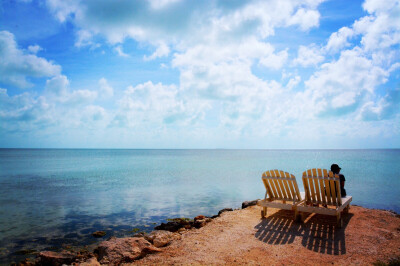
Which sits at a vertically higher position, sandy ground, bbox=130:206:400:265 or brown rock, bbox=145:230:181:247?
sandy ground, bbox=130:206:400:265

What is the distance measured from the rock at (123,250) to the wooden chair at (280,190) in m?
4.17

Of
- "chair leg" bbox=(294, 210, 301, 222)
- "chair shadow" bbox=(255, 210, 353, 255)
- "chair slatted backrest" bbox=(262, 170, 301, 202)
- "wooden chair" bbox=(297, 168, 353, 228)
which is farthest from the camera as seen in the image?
"chair slatted backrest" bbox=(262, 170, 301, 202)

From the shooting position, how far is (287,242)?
22.1 feet

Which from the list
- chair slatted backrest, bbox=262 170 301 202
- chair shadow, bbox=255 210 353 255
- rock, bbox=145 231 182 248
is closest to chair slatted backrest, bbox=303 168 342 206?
chair slatted backrest, bbox=262 170 301 202

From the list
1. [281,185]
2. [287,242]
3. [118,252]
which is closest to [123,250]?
[118,252]

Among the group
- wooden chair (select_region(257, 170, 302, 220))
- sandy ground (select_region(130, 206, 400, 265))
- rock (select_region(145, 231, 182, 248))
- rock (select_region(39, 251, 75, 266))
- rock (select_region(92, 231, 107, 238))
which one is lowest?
rock (select_region(92, 231, 107, 238))

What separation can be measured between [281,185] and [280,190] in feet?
1.05

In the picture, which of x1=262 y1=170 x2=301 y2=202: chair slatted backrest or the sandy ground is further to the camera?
Answer: x1=262 y1=170 x2=301 y2=202: chair slatted backrest

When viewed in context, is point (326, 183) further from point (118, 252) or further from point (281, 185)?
point (118, 252)

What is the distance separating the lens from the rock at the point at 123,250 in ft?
20.0

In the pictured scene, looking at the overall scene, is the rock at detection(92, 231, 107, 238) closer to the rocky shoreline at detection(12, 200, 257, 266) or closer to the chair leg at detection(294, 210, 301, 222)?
the rocky shoreline at detection(12, 200, 257, 266)

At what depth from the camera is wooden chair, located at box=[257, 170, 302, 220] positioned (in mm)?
8570

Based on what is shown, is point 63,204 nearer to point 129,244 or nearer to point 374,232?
point 129,244

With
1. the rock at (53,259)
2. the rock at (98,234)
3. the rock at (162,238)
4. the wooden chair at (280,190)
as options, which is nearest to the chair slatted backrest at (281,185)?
the wooden chair at (280,190)
